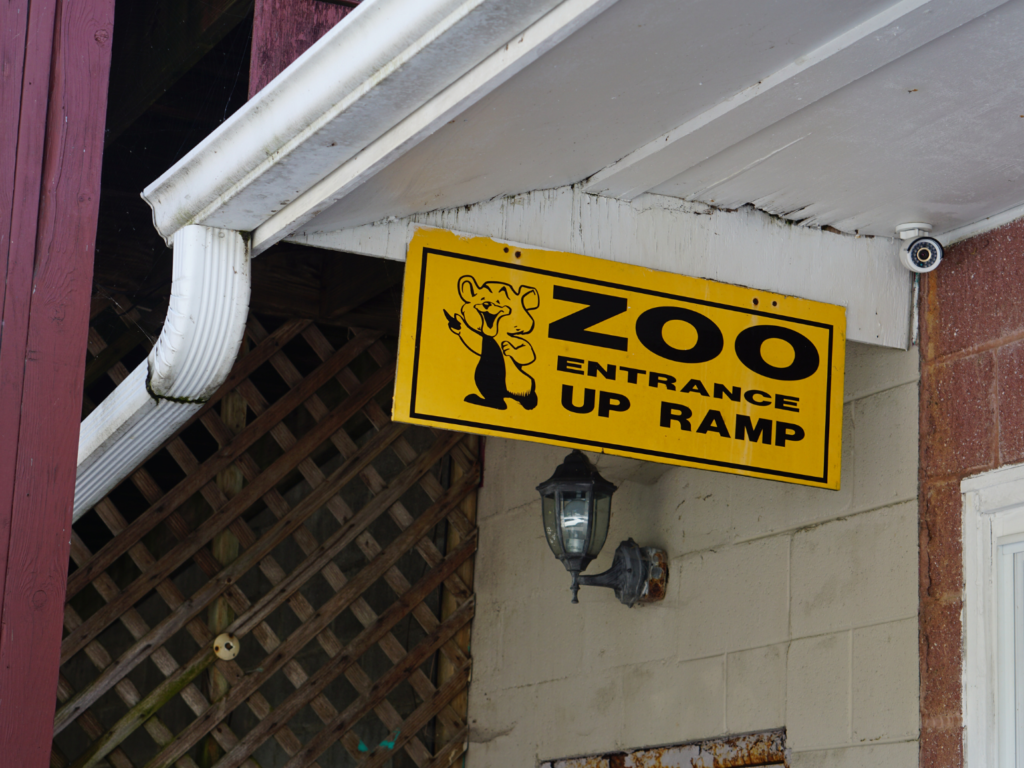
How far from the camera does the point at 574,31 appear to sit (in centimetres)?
152

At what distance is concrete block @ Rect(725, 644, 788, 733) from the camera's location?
2.53 m

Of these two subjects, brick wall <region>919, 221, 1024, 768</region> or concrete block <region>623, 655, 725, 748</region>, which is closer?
brick wall <region>919, 221, 1024, 768</region>

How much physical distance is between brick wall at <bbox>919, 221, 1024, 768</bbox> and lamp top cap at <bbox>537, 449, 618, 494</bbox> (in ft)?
2.56

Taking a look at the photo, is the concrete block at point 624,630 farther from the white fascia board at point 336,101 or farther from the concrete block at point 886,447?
the white fascia board at point 336,101

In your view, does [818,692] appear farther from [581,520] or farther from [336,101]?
[336,101]

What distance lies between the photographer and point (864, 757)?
227 centimetres

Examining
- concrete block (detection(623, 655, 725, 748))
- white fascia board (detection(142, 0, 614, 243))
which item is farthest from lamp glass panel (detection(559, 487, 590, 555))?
white fascia board (detection(142, 0, 614, 243))

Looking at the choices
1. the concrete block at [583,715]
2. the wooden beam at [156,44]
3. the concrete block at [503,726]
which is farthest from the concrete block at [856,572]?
the wooden beam at [156,44]

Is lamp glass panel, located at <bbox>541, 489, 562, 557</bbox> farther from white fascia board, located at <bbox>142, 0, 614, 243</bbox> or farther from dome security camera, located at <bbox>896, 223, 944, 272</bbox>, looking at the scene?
white fascia board, located at <bbox>142, 0, 614, 243</bbox>

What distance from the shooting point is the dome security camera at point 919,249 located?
7.52ft

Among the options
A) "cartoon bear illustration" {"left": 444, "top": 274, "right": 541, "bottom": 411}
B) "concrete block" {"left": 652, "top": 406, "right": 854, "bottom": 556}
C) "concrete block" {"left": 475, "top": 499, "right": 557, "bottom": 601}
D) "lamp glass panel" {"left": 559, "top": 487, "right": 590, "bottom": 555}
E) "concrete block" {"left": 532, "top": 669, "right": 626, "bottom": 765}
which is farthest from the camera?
"concrete block" {"left": 475, "top": 499, "right": 557, "bottom": 601}

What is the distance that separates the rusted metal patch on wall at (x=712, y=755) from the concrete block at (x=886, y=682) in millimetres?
247

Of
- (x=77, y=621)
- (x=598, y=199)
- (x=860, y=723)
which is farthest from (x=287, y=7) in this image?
(x=77, y=621)

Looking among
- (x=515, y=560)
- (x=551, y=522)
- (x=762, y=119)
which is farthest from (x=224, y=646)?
(x=762, y=119)
